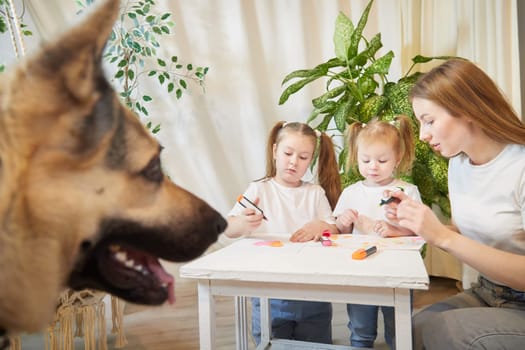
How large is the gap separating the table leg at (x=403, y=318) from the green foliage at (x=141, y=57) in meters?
1.65

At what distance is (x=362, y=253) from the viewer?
107cm

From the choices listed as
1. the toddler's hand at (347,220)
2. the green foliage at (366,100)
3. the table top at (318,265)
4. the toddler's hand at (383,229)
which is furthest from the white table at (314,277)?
the green foliage at (366,100)

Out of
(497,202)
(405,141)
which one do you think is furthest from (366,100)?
(497,202)

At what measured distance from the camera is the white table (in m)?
0.92

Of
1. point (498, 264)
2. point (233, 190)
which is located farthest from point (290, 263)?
point (233, 190)

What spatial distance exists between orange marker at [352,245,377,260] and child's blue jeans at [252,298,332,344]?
0.56 m

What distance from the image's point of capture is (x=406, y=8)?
2.64 m

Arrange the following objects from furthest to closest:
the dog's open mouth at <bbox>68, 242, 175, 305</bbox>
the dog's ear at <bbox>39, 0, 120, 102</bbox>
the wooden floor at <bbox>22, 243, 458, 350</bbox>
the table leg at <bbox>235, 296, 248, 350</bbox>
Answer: the wooden floor at <bbox>22, 243, 458, 350</bbox>, the table leg at <bbox>235, 296, 248, 350</bbox>, the dog's open mouth at <bbox>68, 242, 175, 305</bbox>, the dog's ear at <bbox>39, 0, 120, 102</bbox>

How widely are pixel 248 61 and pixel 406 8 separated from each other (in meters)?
1.01

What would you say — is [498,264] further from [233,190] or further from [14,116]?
[233,190]

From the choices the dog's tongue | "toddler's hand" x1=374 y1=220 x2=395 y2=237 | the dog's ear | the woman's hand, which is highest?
the dog's ear

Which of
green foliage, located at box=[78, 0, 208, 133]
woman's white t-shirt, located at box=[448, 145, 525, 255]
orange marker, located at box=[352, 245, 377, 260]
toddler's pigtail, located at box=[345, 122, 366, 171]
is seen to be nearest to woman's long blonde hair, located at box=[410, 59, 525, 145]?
woman's white t-shirt, located at box=[448, 145, 525, 255]

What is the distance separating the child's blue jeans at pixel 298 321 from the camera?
5.27ft

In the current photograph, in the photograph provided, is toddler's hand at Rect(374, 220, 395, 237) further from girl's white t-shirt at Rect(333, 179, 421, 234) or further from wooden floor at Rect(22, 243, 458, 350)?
wooden floor at Rect(22, 243, 458, 350)
